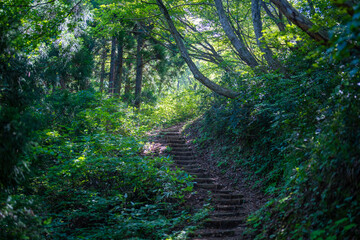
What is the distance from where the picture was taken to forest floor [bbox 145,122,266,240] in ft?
16.5

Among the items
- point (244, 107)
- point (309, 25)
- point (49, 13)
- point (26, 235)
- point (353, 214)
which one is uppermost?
point (49, 13)

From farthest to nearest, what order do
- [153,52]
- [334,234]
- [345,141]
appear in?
[153,52] → [345,141] → [334,234]

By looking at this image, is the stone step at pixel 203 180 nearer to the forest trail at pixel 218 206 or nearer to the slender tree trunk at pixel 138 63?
the forest trail at pixel 218 206

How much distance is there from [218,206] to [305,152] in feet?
7.85

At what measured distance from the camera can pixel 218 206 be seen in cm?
581

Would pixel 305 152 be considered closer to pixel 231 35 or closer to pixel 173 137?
pixel 231 35

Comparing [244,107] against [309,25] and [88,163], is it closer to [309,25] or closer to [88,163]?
[309,25]

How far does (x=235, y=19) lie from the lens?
11000 millimetres

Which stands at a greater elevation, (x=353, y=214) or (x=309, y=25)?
(x=309, y=25)

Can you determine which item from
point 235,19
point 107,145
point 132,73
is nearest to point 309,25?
point 107,145

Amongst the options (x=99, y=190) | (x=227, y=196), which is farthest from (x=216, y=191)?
(x=99, y=190)

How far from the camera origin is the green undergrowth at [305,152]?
3.01m

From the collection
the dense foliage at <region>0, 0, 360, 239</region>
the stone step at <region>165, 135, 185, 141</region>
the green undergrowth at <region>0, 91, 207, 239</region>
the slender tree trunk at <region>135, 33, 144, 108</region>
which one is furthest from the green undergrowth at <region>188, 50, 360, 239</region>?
the slender tree trunk at <region>135, 33, 144, 108</region>

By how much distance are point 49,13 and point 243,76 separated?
631 centimetres
